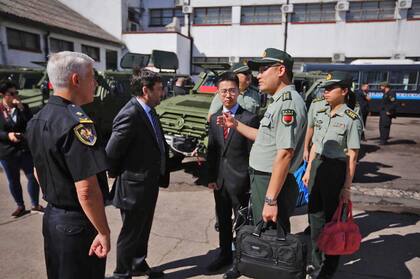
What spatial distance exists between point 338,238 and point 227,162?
3.88 feet

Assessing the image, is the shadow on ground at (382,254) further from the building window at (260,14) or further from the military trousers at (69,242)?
the building window at (260,14)

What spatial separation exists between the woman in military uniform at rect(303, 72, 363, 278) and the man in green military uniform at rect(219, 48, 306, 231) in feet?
2.29

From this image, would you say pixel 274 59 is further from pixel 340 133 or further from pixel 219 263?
pixel 219 263

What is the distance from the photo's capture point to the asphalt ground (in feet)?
10.8

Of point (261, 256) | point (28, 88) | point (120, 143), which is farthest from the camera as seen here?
point (28, 88)

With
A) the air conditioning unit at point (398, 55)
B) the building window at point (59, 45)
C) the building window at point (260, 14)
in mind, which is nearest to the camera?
the building window at point (59, 45)

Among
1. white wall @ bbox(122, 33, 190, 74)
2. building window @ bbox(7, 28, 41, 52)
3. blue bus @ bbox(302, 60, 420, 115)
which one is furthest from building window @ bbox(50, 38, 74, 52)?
blue bus @ bbox(302, 60, 420, 115)

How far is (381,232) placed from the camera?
4.20 metres

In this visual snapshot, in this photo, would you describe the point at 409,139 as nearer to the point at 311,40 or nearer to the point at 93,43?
the point at 311,40

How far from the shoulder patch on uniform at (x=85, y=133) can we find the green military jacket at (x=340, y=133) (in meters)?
2.21

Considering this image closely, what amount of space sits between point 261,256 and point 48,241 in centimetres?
135

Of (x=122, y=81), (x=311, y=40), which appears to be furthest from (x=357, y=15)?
(x=122, y=81)

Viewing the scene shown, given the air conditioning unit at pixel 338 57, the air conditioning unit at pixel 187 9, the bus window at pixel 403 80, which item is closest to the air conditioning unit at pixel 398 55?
the air conditioning unit at pixel 338 57

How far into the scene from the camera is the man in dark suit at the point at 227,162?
Answer: 3.06 m
